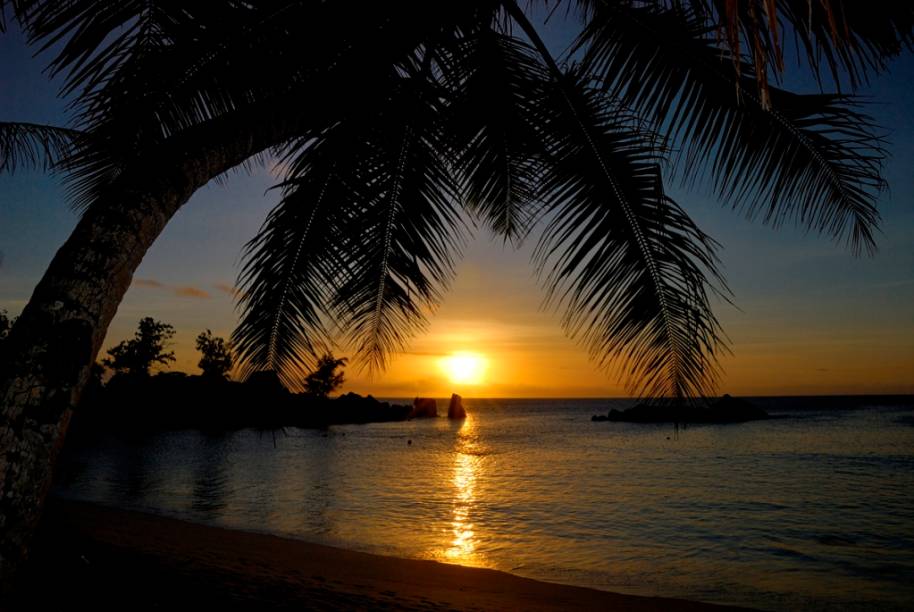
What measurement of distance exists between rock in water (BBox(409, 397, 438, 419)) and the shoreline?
80.4 meters

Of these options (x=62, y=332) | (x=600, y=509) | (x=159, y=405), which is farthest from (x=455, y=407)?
(x=62, y=332)

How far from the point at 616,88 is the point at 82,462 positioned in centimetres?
2931

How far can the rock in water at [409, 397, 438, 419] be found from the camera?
3581 inches

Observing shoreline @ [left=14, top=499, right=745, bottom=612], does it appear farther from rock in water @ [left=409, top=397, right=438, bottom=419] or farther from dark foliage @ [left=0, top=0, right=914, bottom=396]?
rock in water @ [left=409, top=397, right=438, bottom=419]

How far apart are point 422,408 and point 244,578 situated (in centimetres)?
8791

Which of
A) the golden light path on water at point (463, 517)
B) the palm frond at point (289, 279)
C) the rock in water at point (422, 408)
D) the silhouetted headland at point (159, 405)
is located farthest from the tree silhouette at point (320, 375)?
the rock in water at point (422, 408)

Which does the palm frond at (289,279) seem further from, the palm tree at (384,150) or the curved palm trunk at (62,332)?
the curved palm trunk at (62,332)

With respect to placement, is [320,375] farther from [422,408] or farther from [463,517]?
[422,408]

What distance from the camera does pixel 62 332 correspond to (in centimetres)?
185

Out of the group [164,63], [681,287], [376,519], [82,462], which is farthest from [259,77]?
Answer: [82,462]

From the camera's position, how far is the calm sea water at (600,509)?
31.1 ft

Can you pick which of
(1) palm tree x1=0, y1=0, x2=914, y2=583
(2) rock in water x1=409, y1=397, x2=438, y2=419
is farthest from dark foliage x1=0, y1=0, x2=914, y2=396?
(2) rock in water x1=409, y1=397, x2=438, y2=419

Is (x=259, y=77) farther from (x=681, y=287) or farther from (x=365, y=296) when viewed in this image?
(x=681, y=287)

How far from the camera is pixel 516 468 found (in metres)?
26.6
